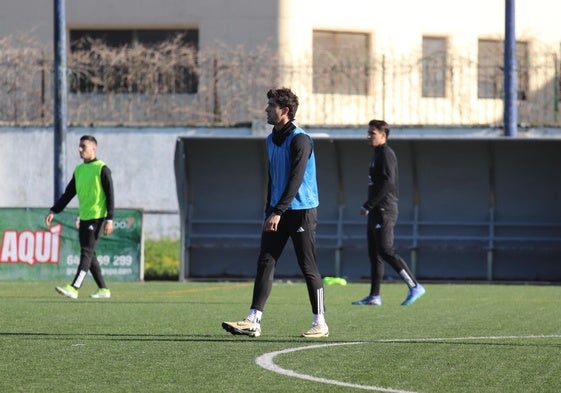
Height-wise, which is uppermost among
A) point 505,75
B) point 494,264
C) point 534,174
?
point 505,75

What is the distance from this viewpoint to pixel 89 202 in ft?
56.4

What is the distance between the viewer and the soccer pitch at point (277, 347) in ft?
27.9

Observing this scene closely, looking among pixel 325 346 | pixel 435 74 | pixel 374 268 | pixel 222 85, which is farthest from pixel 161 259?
pixel 325 346

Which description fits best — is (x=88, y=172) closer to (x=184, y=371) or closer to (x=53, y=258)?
(x=53, y=258)

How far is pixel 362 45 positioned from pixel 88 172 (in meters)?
15.7

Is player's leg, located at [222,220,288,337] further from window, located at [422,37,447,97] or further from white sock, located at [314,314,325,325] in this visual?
window, located at [422,37,447,97]

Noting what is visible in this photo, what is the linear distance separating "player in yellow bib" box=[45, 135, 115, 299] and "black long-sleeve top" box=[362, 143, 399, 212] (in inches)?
124

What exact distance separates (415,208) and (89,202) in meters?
7.44

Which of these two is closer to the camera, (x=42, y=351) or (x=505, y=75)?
(x=42, y=351)

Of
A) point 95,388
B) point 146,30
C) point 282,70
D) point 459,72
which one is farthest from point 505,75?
point 95,388

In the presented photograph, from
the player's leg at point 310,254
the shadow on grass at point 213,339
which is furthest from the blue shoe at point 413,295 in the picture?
the player's leg at point 310,254

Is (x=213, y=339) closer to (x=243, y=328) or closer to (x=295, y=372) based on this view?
(x=243, y=328)

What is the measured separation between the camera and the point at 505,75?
2452 centimetres

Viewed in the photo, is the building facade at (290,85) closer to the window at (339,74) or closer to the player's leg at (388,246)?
the window at (339,74)
